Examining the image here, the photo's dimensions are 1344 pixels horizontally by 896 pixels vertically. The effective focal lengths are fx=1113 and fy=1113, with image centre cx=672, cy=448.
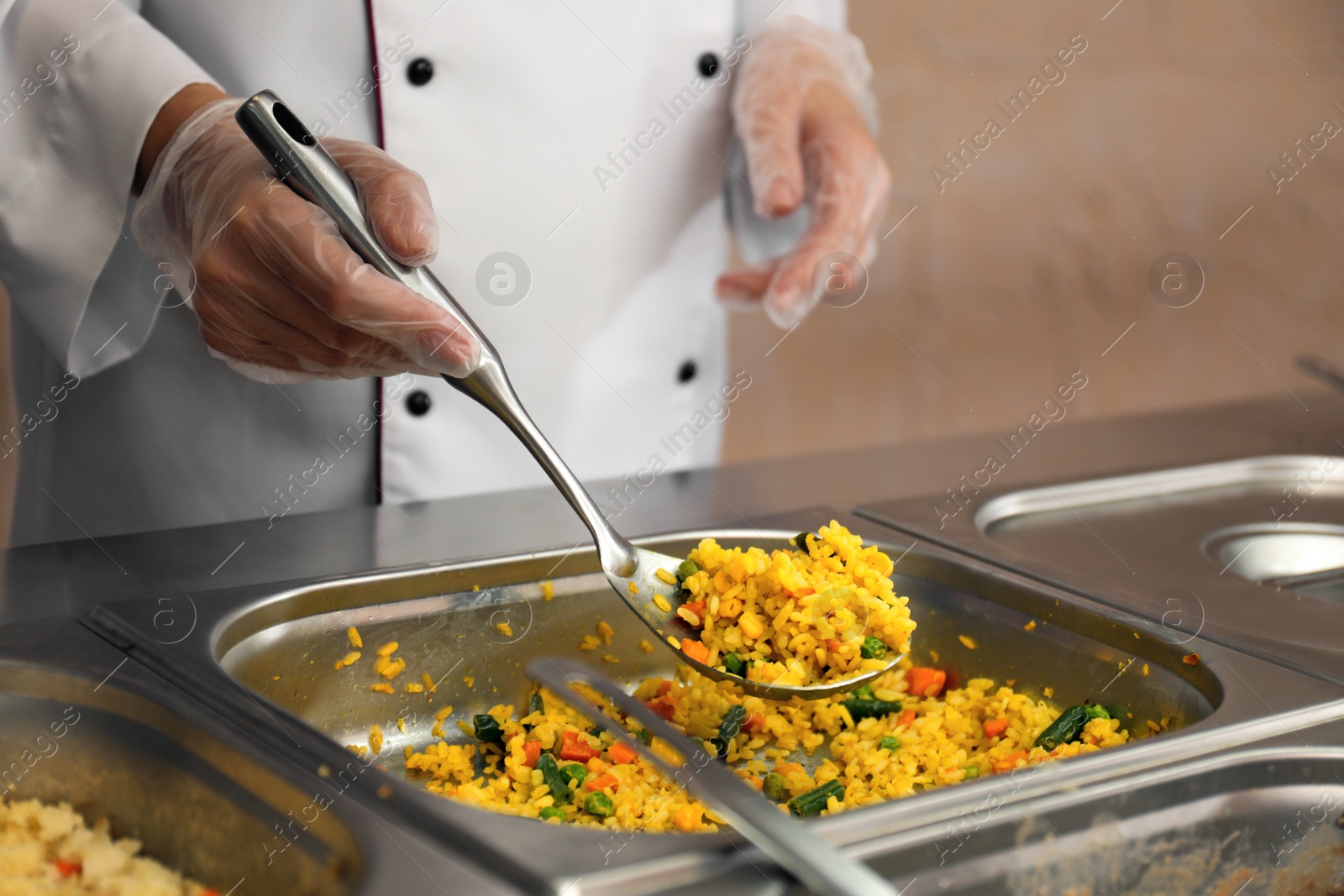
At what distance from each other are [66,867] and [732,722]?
1.54 feet

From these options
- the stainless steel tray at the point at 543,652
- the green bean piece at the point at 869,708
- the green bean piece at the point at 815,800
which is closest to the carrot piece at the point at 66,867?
the stainless steel tray at the point at 543,652

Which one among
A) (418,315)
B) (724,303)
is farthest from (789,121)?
(418,315)

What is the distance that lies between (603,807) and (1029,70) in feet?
11.2

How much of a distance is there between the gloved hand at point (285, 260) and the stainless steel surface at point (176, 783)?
31 centimetres

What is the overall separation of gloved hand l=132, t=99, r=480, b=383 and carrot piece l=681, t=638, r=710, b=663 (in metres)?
0.27

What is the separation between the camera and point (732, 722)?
34.9 inches

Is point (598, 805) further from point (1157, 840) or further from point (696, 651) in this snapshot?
point (1157, 840)

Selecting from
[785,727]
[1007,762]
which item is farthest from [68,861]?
[1007,762]

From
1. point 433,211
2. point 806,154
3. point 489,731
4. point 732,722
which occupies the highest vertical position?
point 806,154

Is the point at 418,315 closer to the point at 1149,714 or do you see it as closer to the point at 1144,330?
the point at 1149,714

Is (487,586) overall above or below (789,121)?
below

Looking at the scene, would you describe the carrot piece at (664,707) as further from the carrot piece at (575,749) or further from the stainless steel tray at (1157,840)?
the stainless steel tray at (1157,840)

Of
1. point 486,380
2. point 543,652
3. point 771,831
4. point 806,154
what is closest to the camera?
point 771,831

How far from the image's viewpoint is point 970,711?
93 cm
